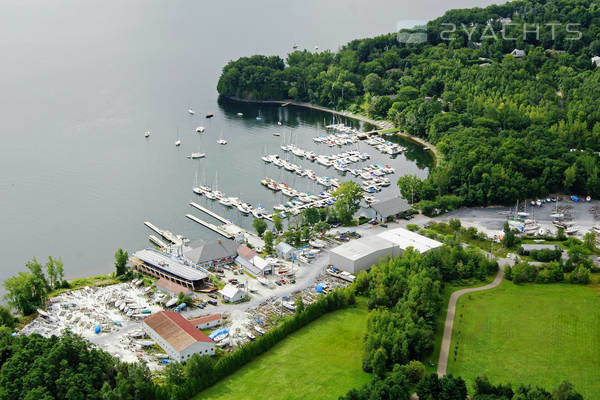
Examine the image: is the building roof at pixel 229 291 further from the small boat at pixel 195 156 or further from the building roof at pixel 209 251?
the small boat at pixel 195 156

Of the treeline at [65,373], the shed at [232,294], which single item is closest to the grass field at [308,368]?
the treeline at [65,373]

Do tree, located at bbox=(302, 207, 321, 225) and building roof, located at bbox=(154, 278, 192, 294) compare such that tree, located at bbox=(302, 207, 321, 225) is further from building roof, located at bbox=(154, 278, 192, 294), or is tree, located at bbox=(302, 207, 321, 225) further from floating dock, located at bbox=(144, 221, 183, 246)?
building roof, located at bbox=(154, 278, 192, 294)

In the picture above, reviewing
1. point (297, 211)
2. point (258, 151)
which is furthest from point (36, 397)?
point (258, 151)

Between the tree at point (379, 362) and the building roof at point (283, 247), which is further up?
the building roof at point (283, 247)

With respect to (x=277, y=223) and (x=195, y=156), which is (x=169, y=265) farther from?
(x=195, y=156)

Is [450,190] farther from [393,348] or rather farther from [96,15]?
[96,15]

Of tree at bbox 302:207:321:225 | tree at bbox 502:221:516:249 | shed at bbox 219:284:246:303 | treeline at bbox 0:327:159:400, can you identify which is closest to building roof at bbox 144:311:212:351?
treeline at bbox 0:327:159:400
